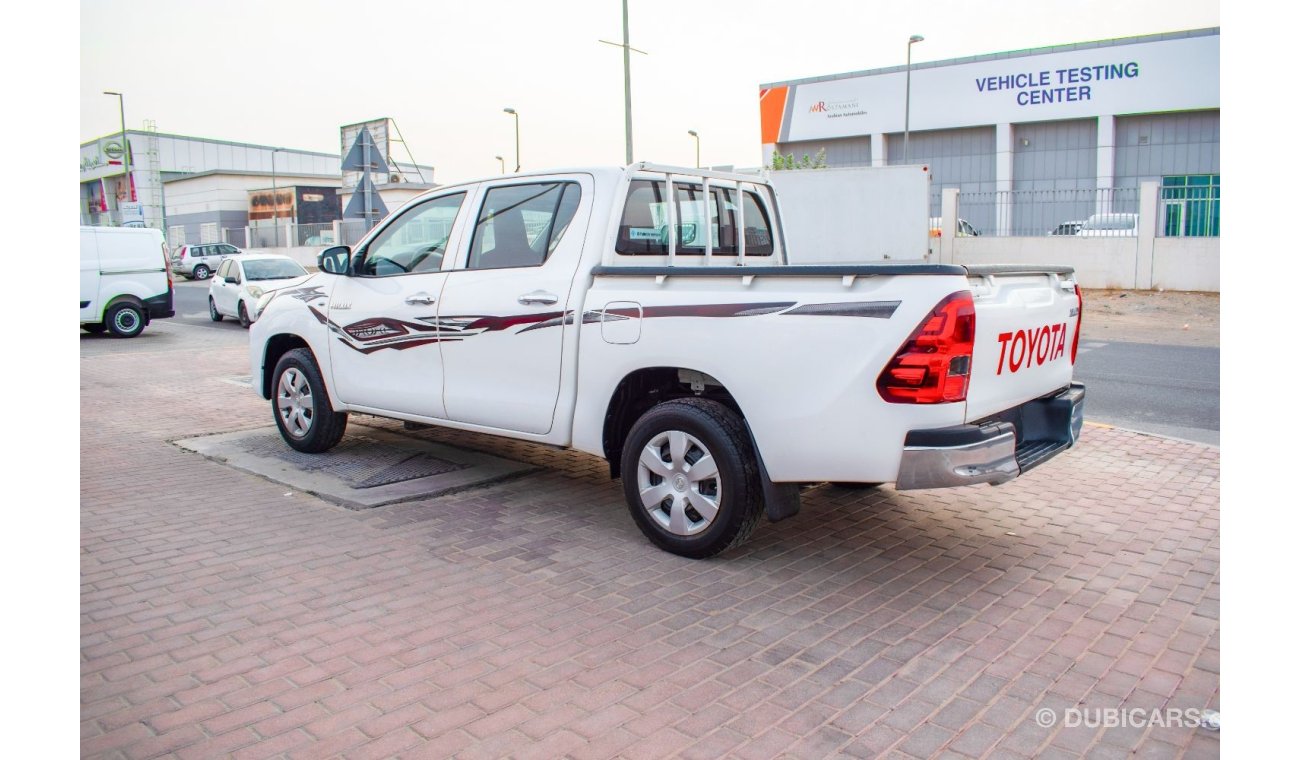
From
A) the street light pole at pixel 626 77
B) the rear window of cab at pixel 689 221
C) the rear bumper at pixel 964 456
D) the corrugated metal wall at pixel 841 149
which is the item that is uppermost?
the corrugated metal wall at pixel 841 149

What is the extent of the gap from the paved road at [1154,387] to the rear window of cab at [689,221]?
4.30 m

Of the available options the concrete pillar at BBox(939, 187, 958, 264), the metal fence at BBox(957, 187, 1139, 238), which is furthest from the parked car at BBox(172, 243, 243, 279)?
the metal fence at BBox(957, 187, 1139, 238)

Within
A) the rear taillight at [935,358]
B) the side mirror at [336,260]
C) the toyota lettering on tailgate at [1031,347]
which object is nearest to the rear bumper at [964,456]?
the rear taillight at [935,358]

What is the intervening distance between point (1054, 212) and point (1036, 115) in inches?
767

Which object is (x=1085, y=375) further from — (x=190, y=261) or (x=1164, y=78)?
(x=190, y=261)

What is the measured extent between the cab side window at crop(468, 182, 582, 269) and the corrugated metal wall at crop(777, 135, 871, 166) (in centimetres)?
4300

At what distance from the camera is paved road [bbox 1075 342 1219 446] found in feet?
28.7

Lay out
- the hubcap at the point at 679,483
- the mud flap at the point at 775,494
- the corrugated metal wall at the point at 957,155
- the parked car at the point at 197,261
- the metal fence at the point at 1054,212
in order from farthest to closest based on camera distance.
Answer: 1. the corrugated metal wall at the point at 957,155
2. the parked car at the point at 197,261
3. the metal fence at the point at 1054,212
4. the hubcap at the point at 679,483
5. the mud flap at the point at 775,494

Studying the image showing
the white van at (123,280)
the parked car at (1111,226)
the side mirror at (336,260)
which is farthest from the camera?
the parked car at (1111,226)

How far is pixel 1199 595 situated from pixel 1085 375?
7.99 meters

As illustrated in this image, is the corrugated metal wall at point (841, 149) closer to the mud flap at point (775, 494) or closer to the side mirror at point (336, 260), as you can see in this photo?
the side mirror at point (336, 260)

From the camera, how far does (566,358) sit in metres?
5.35

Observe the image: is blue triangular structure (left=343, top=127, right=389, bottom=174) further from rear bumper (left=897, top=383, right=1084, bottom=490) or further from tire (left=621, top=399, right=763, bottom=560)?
rear bumper (left=897, top=383, right=1084, bottom=490)

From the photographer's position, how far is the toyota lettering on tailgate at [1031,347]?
14.8 feet
